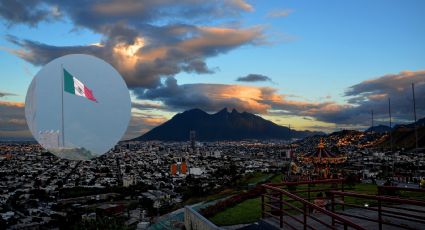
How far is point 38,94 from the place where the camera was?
8.04 metres

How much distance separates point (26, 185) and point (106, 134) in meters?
64.3

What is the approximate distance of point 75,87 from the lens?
8156 mm

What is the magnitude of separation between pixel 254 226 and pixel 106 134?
3827 millimetres

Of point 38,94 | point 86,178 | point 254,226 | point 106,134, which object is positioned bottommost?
point 86,178

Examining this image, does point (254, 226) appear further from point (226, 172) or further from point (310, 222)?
point (226, 172)

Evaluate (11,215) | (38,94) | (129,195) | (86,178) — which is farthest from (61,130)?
(86,178)

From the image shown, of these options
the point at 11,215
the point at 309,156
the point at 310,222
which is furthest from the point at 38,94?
the point at 11,215

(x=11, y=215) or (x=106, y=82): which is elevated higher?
(x=106, y=82)

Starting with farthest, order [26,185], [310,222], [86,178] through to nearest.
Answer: [86,178], [26,185], [310,222]

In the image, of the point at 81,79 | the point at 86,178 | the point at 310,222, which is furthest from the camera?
the point at 86,178

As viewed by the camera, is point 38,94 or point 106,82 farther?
point 106,82

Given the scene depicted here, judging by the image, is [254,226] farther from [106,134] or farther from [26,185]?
[26,185]

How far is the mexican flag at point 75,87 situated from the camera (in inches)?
→ 320

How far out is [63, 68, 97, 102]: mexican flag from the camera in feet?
26.6
